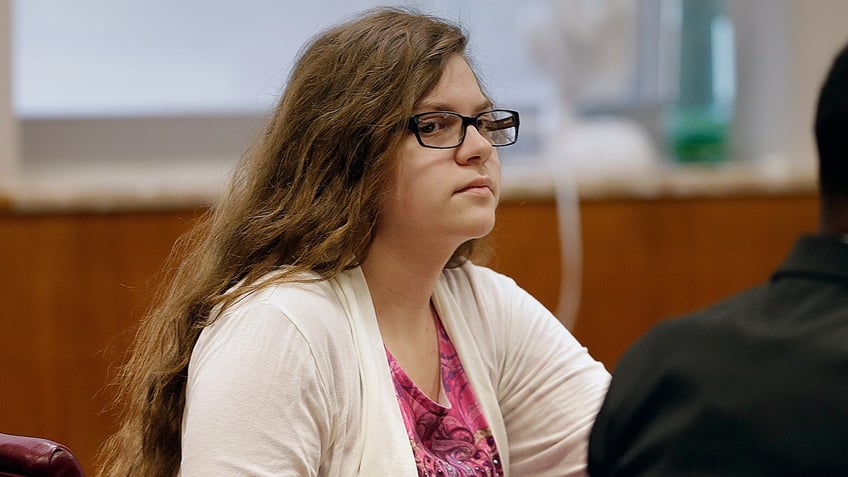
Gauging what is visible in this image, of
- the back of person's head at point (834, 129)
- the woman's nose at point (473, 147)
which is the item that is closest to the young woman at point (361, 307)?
the woman's nose at point (473, 147)

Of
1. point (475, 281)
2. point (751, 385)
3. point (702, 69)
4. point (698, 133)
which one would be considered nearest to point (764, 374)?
point (751, 385)

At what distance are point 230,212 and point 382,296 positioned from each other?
24 centimetres

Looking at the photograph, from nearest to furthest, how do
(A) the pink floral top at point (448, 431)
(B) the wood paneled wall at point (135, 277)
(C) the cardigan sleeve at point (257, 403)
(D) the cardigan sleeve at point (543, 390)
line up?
(C) the cardigan sleeve at point (257, 403) → (A) the pink floral top at point (448, 431) → (D) the cardigan sleeve at point (543, 390) → (B) the wood paneled wall at point (135, 277)

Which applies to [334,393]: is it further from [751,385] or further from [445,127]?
[751,385]

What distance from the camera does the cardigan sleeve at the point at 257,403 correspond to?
1.42m

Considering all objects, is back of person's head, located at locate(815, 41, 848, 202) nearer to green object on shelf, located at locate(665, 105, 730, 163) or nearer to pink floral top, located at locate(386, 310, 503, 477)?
pink floral top, located at locate(386, 310, 503, 477)

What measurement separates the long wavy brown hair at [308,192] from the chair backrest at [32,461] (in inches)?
12.9

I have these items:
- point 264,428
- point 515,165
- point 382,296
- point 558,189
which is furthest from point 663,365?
point 515,165

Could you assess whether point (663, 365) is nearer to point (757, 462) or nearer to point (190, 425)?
point (757, 462)

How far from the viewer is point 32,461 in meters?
1.23

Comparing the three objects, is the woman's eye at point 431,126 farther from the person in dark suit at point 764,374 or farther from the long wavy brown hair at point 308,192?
the person in dark suit at point 764,374

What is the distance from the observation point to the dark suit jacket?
2.93 ft

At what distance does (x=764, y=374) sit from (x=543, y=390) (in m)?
0.86

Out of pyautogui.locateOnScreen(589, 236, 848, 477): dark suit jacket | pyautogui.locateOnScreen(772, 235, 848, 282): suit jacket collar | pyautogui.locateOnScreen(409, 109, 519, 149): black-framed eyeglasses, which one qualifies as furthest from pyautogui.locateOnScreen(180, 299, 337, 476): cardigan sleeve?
pyautogui.locateOnScreen(772, 235, 848, 282): suit jacket collar
